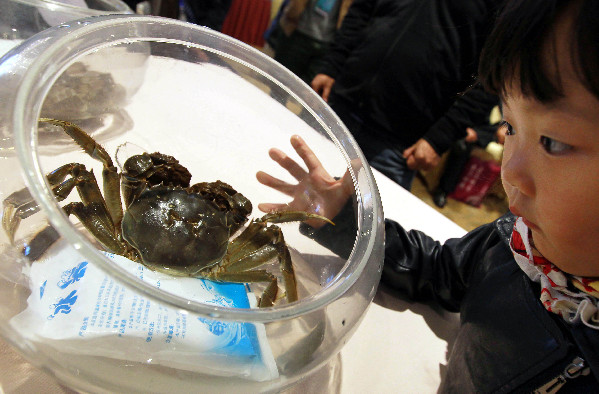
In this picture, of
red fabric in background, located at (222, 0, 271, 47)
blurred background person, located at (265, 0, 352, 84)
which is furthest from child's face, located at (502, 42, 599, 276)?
red fabric in background, located at (222, 0, 271, 47)

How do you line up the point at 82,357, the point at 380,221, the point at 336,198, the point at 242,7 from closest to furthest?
the point at 82,357 → the point at 380,221 → the point at 336,198 → the point at 242,7

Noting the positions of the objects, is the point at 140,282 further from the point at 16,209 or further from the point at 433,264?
the point at 433,264

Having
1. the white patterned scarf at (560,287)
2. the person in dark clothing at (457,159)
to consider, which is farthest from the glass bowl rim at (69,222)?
the person in dark clothing at (457,159)

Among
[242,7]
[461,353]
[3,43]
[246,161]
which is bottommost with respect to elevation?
[242,7]

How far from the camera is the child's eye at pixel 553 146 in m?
0.36

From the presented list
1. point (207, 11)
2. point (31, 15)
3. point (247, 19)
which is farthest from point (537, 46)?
point (247, 19)

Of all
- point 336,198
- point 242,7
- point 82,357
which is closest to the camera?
point 82,357

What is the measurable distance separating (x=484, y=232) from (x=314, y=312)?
42 cm

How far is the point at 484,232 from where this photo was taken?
665 millimetres

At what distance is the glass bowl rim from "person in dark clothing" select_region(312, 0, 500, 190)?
69 cm

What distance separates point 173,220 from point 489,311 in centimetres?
45

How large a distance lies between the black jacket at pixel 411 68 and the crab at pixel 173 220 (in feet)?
2.29

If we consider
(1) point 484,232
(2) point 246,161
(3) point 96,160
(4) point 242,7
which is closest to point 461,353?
(1) point 484,232

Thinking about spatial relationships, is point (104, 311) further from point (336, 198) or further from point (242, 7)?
point (242, 7)
